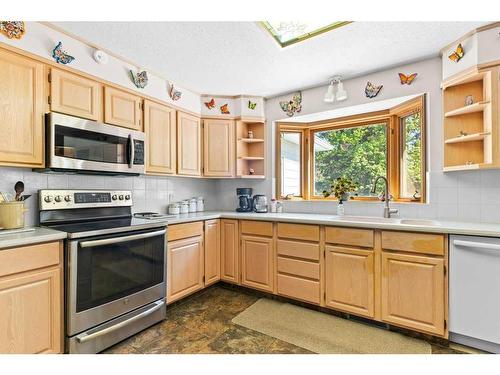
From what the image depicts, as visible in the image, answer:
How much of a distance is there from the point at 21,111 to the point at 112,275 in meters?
1.27

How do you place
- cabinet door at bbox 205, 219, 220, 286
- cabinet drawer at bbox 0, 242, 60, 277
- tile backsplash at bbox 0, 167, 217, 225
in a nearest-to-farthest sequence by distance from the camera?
cabinet drawer at bbox 0, 242, 60, 277
tile backsplash at bbox 0, 167, 217, 225
cabinet door at bbox 205, 219, 220, 286

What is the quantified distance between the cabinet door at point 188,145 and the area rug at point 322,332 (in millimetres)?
1630

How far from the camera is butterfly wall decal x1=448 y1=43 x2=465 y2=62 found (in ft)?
6.43

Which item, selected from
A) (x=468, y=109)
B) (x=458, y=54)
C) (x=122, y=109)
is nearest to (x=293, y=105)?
(x=458, y=54)

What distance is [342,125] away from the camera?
3.02m

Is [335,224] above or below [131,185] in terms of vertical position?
below

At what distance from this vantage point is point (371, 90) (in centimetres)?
253

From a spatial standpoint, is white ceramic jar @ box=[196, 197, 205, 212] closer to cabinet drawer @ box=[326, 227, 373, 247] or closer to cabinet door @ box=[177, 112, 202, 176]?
cabinet door @ box=[177, 112, 202, 176]

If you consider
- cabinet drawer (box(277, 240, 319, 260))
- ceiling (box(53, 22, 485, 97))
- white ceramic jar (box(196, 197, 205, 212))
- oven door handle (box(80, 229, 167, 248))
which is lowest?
cabinet drawer (box(277, 240, 319, 260))

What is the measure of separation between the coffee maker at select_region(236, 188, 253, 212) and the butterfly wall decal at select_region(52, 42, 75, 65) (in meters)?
2.02

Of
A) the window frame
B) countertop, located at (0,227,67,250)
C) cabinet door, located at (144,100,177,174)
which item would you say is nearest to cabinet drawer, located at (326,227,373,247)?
the window frame

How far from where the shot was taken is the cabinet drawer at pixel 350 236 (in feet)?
6.64

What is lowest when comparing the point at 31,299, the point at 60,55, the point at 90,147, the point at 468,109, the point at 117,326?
the point at 117,326

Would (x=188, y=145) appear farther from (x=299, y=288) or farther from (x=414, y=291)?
(x=414, y=291)
